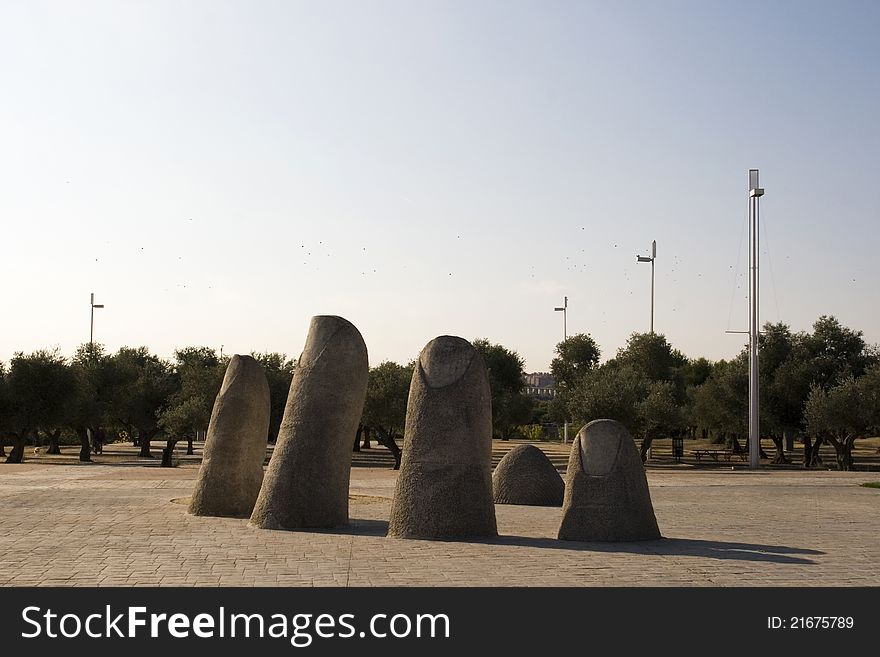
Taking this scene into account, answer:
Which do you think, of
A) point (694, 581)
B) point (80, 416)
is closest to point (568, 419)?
point (80, 416)

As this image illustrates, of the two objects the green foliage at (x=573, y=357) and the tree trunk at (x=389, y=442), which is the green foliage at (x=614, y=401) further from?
the green foliage at (x=573, y=357)

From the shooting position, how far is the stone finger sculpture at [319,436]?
1462 cm

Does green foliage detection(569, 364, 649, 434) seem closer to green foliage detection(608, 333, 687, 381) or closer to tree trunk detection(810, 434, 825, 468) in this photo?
tree trunk detection(810, 434, 825, 468)

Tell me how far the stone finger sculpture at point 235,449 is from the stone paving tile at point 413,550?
22.5 inches

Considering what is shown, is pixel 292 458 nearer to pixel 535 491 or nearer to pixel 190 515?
pixel 190 515

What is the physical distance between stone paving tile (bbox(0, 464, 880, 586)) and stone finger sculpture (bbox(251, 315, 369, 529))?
19.1 inches

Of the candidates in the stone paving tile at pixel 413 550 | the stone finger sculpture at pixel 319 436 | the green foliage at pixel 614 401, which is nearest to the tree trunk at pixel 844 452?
the green foliage at pixel 614 401

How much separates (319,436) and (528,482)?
6728mm

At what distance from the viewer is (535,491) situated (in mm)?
20188

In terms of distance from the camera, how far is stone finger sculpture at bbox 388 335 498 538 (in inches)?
527

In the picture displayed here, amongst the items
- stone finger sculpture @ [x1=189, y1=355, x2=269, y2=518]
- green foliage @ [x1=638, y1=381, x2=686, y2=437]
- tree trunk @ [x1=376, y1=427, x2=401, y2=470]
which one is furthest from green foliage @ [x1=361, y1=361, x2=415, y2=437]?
stone finger sculpture @ [x1=189, y1=355, x2=269, y2=518]

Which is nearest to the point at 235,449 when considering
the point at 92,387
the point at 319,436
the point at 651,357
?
the point at 319,436

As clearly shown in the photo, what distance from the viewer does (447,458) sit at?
1338 cm

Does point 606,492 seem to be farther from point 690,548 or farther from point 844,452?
point 844,452
